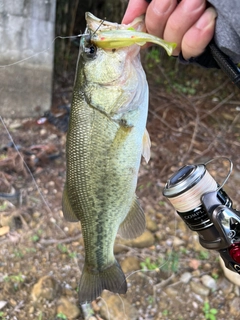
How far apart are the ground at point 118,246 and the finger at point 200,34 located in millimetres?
1706

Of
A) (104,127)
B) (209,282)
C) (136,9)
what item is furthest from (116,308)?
(136,9)

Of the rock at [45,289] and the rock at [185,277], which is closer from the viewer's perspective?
the rock at [45,289]

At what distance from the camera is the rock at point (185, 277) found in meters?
2.92

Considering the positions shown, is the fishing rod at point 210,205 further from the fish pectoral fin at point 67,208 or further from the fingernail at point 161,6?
the fish pectoral fin at point 67,208

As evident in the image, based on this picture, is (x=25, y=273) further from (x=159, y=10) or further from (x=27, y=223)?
(x=159, y=10)

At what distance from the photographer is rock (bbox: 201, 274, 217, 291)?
9.46ft

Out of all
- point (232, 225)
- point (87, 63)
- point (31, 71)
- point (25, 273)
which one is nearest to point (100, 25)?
point (87, 63)

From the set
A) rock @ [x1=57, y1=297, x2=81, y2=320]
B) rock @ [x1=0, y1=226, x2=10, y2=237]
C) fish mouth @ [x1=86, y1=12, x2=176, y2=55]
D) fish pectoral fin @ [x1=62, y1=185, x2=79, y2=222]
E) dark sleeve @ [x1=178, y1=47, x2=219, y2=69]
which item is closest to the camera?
fish mouth @ [x1=86, y1=12, x2=176, y2=55]

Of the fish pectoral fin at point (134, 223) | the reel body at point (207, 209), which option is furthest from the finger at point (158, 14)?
the fish pectoral fin at point (134, 223)

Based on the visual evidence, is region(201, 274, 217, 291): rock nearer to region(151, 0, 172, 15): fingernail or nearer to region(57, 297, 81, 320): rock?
region(57, 297, 81, 320): rock

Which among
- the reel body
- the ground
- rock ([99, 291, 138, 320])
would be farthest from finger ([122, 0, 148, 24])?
rock ([99, 291, 138, 320])

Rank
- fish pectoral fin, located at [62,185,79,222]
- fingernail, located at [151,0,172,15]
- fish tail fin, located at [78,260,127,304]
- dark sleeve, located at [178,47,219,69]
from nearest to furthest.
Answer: fingernail, located at [151,0,172,15], dark sleeve, located at [178,47,219,69], fish pectoral fin, located at [62,185,79,222], fish tail fin, located at [78,260,127,304]

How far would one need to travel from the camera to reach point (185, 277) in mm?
2938

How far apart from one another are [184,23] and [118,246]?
213 centimetres
